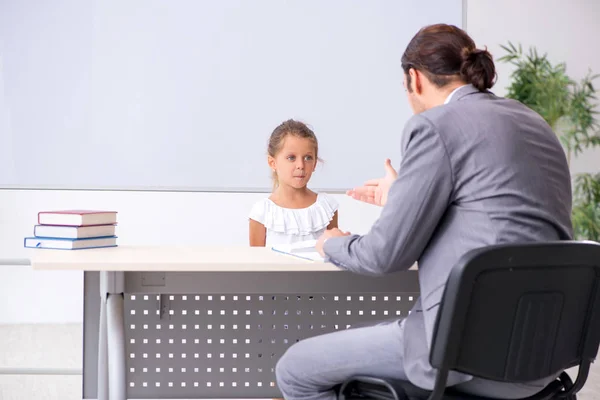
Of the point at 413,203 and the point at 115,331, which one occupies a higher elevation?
the point at 413,203

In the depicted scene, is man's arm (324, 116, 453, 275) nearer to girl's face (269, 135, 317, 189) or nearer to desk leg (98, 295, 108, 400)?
desk leg (98, 295, 108, 400)

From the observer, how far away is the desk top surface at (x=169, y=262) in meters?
1.88

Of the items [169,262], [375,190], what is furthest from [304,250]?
[169,262]

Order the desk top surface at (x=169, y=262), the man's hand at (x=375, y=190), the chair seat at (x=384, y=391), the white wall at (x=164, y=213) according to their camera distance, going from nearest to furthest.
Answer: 1. the chair seat at (x=384, y=391)
2. the desk top surface at (x=169, y=262)
3. the man's hand at (x=375, y=190)
4. the white wall at (x=164, y=213)

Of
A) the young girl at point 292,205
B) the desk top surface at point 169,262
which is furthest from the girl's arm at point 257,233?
the desk top surface at point 169,262

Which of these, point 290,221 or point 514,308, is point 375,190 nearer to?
point 514,308

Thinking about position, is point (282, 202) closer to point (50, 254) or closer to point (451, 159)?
point (50, 254)

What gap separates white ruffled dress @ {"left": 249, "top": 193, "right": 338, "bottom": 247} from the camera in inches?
118

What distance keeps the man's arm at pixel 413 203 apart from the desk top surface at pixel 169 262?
0.43 metres

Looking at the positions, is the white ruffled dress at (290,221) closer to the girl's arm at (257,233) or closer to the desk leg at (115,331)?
the girl's arm at (257,233)

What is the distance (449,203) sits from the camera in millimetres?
1456

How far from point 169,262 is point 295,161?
118 centimetres

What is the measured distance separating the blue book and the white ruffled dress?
2.75 ft

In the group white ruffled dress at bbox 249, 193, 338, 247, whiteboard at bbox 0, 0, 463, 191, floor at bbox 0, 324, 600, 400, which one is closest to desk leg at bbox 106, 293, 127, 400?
white ruffled dress at bbox 249, 193, 338, 247
